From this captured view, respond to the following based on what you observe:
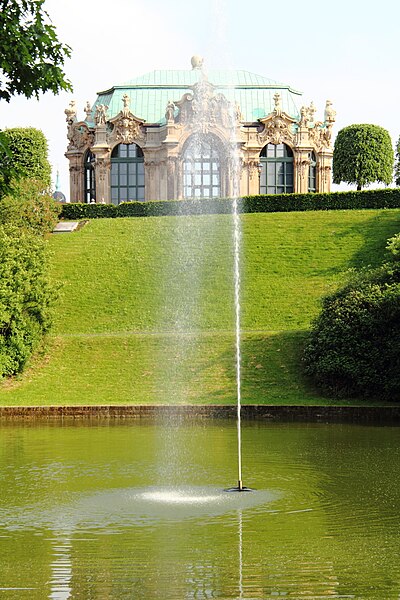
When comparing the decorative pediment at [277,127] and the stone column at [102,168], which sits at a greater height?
the decorative pediment at [277,127]

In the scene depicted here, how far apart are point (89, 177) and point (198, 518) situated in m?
62.2

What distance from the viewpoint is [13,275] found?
37.4 m

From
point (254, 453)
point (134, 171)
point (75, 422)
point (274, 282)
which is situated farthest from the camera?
point (134, 171)

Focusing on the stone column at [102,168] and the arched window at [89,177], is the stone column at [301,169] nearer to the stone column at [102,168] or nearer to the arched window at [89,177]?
the stone column at [102,168]

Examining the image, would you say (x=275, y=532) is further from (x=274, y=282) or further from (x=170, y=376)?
(x=274, y=282)

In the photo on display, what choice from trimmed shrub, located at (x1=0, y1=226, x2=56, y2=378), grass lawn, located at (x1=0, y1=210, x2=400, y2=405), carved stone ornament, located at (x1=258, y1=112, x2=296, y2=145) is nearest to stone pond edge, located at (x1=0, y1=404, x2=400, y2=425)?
grass lawn, located at (x1=0, y1=210, x2=400, y2=405)

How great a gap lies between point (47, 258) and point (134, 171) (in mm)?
33609

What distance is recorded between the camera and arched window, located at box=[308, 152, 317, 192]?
7412cm

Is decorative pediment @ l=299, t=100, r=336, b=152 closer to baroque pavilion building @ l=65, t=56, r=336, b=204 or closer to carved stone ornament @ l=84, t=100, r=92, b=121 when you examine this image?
baroque pavilion building @ l=65, t=56, r=336, b=204

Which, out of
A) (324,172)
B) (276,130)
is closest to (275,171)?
(276,130)

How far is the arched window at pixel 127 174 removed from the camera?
73125mm

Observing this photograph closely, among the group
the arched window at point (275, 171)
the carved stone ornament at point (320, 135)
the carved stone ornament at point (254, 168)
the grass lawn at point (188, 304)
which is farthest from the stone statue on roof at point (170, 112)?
the grass lawn at point (188, 304)

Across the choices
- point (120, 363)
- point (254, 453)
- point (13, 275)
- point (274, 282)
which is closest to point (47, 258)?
point (13, 275)

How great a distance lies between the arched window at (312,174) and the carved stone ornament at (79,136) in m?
16.6
